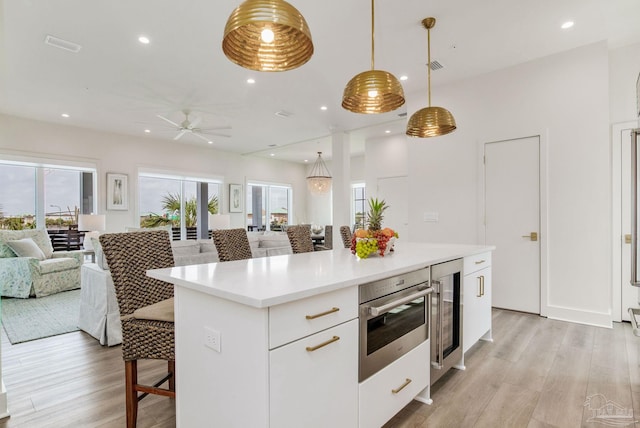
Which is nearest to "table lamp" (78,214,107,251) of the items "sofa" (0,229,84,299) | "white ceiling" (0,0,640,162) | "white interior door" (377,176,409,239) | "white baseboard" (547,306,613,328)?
"sofa" (0,229,84,299)

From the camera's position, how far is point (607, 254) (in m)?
3.47

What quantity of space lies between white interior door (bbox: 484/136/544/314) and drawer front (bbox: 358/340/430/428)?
2638 millimetres

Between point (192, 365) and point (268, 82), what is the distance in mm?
3875

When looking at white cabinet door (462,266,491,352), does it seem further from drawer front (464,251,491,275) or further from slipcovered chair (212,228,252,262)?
slipcovered chair (212,228,252,262)

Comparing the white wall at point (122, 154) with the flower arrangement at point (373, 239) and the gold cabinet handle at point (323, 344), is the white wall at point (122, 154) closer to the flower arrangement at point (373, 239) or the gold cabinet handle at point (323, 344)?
the flower arrangement at point (373, 239)

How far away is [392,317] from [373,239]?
0.59 meters

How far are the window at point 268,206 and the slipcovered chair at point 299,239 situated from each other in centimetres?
690

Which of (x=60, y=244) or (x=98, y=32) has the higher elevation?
(x=98, y=32)

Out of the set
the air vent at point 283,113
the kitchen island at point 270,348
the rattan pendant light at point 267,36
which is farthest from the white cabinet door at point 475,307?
the air vent at point 283,113

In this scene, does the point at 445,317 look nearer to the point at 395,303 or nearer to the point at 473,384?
the point at 473,384

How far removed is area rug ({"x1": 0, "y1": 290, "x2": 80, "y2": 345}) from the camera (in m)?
3.39

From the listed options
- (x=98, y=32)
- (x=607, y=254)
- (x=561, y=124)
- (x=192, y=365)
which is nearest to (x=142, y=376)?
(x=192, y=365)

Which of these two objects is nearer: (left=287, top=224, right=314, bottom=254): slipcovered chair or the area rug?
(left=287, top=224, right=314, bottom=254): slipcovered chair

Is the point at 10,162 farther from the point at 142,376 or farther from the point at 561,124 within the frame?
the point at 561,124
